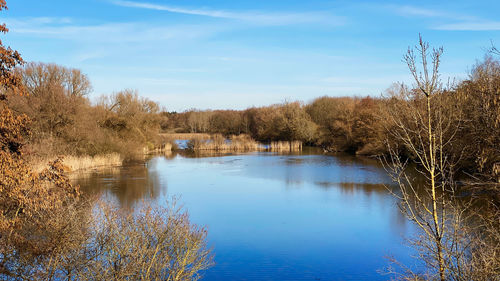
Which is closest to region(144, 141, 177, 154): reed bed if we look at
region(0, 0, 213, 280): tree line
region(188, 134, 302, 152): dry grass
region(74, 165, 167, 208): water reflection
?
region(188, 134, 302, 152): dry grass

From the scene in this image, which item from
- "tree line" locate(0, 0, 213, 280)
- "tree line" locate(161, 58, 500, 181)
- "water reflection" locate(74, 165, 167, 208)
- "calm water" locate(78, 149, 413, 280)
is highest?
"tree line" locate(161, 58, 500, 181)

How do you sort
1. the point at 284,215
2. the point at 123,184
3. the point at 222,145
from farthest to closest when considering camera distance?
the point at 222,145 → the point at 123,184 → the point at 284,215

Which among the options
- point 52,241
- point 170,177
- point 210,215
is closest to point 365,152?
point 170,177

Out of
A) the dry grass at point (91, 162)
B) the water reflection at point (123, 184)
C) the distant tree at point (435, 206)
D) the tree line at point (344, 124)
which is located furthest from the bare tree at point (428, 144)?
the dry grass at point (91, 162)

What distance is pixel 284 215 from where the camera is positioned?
11.3m

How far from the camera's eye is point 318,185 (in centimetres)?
1605

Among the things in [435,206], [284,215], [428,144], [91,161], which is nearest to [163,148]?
[91,161]

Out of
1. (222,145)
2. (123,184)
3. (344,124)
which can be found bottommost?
(123,184)

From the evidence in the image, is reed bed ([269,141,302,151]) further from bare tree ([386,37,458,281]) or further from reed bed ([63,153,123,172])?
bare tree ([386,37,458,281])

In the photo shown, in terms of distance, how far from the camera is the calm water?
7.61 meters

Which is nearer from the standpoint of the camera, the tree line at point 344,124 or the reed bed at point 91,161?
the tree line at point 344,124

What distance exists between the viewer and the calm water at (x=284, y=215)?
761cm

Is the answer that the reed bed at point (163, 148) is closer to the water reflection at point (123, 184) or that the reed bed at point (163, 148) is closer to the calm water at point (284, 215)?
the calm water at point (284, 215)

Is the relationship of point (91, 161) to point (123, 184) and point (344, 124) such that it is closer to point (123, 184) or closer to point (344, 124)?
point (123, 184)
